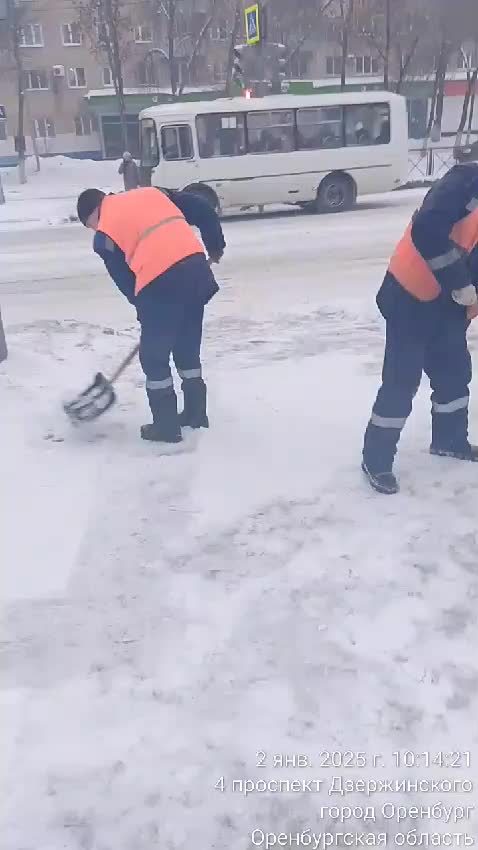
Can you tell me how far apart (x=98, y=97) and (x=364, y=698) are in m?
37.9

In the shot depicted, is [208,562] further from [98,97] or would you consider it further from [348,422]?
[98,97]

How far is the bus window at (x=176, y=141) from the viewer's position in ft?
51.2

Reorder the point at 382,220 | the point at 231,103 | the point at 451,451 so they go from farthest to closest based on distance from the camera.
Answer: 1. the point at 231,103
2. the point at 382,220
3. the point at 451,451

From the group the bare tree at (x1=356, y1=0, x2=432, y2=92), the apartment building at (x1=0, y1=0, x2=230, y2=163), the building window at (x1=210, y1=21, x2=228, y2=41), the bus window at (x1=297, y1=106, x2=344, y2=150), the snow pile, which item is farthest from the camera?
the apartment building at (x1=0, y1=0, x2=230, y2=163)

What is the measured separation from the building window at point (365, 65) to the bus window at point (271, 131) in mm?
27176

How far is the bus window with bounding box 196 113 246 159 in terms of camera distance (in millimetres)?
15695

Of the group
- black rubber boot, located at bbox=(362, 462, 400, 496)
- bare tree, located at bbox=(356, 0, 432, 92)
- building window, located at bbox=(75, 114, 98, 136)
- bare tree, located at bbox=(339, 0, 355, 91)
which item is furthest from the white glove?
building window, located at bbox=(75, 114, 98, 136)

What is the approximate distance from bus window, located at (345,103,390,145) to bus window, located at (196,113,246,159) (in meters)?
2.37

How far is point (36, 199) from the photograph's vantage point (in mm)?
23547

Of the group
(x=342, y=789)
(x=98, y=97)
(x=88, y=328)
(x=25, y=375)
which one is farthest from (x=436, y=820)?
(x=98, y=97)

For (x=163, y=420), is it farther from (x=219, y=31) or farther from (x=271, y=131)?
(x=219, y=31)

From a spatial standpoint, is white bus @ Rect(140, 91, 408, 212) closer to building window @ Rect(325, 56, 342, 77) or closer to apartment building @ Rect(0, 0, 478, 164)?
apartment building @ Rect(0, 0, 478, 164)

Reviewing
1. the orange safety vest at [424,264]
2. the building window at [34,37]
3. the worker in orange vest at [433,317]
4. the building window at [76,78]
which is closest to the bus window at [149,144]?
the worker in orange vest at [433,317]

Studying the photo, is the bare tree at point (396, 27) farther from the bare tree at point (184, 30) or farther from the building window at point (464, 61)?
the bare tree at point (184, 30)
